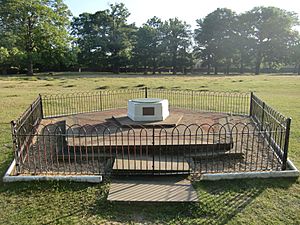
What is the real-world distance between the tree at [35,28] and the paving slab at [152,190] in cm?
A: 3727

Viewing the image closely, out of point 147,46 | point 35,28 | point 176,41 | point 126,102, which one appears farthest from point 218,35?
point 126,102

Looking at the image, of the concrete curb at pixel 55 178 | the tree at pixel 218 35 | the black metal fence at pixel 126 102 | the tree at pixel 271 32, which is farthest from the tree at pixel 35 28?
the concrete curb at pixel 55 178

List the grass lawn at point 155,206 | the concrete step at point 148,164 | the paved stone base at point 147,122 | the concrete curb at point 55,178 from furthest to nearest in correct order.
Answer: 1. the paved stone base at point 147,122
2. the concrete step at point 148,164
3. the concrete curb at point 55,178
4. the grass lawn at point 155,206

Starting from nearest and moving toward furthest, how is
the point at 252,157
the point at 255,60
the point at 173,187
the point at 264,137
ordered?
the point at 173,187
the point at 252,157
the point at 264,137
the point at 255,60

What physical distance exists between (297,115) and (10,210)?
11.3 meters

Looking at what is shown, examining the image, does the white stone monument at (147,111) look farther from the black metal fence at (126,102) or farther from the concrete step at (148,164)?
the black metal fence at (126,102)

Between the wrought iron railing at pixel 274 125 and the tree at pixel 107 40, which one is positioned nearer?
the wrought iron railing at pixel 274 125

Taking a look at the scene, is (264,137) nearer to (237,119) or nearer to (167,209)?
(237,119)

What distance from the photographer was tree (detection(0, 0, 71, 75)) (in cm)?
3716

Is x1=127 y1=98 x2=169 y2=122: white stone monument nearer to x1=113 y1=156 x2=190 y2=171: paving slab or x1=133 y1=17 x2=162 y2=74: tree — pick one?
x1=113 y1=156 x2=190 y2=171: paving slab

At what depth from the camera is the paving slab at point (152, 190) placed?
464 centimetres

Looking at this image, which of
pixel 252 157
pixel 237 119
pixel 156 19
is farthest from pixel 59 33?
pixel 252 157

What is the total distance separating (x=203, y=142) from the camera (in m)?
6.70

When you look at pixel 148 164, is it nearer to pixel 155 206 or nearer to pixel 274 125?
pixel 155 206
